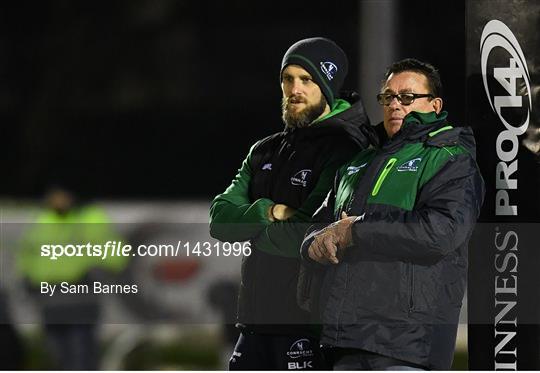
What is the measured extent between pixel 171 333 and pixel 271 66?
0.99 m

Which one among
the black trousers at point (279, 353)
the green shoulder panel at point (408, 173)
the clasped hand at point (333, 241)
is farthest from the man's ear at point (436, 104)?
the black trousers at point (279, 353)

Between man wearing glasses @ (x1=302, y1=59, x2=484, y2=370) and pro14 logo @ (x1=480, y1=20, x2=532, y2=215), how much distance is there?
1.86ft

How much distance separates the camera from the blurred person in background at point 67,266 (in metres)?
3.58

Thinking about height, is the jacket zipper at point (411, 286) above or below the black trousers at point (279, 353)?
above

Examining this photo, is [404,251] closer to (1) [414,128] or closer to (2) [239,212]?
(1) [414,128]

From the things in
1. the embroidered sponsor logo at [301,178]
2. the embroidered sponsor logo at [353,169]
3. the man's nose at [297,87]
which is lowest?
the embroidered sponsor logo at [301,178]

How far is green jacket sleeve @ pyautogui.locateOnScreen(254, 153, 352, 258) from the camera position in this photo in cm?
315

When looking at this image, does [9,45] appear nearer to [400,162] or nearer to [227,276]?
[227,276]

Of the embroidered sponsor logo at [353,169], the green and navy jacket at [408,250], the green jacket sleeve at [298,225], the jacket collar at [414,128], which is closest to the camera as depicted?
the green and navy jacket at [408,250]

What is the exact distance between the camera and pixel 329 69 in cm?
327

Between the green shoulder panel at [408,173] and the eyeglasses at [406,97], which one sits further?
the eyeglasses at [406,97]

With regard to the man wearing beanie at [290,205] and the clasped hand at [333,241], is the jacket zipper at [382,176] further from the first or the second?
the man wearing beanie at [290,205]

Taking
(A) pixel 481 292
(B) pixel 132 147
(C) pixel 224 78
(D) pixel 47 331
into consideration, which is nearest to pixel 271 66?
(C) pixel 224 78

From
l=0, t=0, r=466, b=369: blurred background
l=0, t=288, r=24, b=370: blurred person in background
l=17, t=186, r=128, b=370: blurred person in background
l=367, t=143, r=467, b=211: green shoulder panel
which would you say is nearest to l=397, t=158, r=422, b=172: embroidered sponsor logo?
l=367, t=143, r=467, b=211: green shoulder panel
